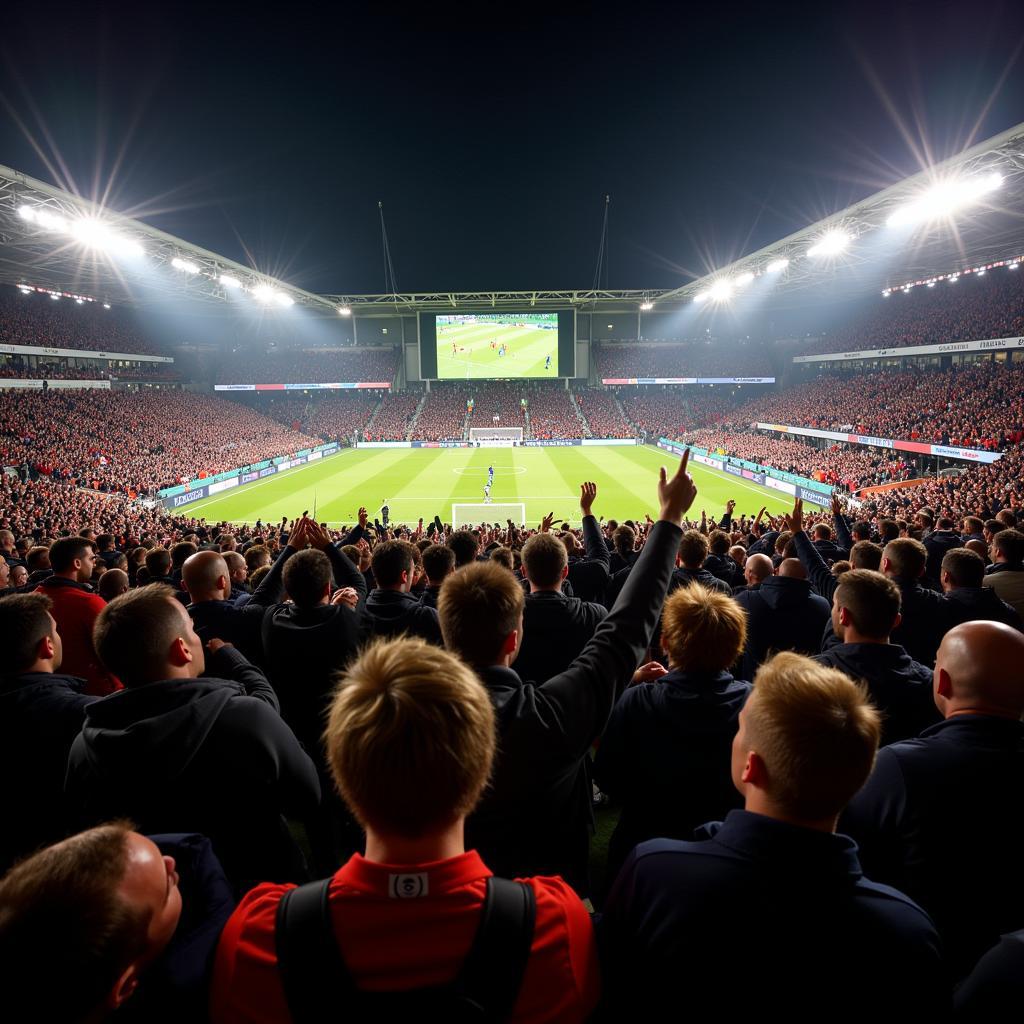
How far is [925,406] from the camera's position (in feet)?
131

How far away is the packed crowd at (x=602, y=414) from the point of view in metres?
65.5

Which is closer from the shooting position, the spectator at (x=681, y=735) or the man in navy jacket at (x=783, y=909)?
the man in navy jacket at (x=783, y=909)

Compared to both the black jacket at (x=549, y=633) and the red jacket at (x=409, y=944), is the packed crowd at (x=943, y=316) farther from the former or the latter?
the red jacket at (x=409, y=944)

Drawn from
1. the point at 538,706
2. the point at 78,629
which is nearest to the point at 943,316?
the point at 538,706

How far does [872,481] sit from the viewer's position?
32406 millimetres

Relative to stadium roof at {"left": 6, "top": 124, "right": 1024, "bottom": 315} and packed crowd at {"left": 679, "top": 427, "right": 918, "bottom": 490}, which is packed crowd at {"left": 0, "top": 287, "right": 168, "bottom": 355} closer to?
stadium roof at {"left": 6, "top": 124, "right": 1024, "bottom": 315}

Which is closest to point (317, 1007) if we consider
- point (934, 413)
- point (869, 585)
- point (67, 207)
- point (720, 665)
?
point (720, 665)

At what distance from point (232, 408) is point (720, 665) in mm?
69376

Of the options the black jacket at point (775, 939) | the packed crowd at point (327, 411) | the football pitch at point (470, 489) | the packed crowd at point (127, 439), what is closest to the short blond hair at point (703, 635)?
the black jacket at point (775, 939)

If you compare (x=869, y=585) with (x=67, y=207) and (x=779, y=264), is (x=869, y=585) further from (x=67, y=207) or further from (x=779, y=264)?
(x=779, y=264)

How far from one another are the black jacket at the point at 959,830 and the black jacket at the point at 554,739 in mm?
1177

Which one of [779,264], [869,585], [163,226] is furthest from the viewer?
[163,226]

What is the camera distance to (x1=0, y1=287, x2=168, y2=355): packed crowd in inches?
1809

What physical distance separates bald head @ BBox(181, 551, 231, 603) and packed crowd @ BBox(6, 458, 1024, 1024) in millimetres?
33
